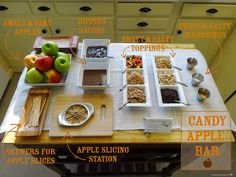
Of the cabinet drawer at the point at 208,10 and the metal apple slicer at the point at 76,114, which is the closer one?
the metal apple slicer at the point at 76,114

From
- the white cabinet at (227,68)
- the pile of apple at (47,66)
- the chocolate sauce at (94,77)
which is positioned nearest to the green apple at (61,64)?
the pile of apple at (47,66)

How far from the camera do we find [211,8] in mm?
1513

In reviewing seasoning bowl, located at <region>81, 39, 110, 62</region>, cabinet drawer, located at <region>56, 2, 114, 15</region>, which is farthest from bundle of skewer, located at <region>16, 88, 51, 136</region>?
cabinet drawer, located at <region>56, 2, 114, 15</region>

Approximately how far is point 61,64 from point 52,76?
67 millimetres

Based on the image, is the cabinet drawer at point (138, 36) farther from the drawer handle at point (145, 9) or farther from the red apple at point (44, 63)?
the red apple at point (44, 63)

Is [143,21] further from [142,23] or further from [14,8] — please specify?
[14,8]

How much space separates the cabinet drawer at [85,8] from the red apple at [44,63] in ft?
2.36

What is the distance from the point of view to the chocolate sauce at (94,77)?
98 cm

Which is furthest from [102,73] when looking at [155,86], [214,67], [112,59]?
[214,67]

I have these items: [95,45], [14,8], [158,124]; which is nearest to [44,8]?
[14,8]

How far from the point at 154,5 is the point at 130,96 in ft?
2.85

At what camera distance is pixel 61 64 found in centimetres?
94

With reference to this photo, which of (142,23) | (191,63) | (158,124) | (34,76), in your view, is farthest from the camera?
(142,23)

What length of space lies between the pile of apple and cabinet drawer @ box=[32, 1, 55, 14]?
68cm
